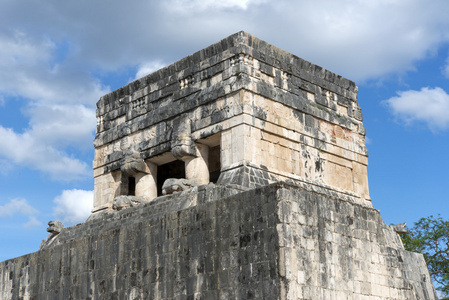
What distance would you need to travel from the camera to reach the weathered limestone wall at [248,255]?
12703 mm

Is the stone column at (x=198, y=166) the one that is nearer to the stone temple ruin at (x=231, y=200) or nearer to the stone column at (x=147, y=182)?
the stone temple ruin at (x=231, y=200)

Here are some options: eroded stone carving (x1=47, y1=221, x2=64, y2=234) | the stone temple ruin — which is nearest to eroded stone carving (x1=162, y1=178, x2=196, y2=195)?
the stone temple ruin

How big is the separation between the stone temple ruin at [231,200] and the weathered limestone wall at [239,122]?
38 mm

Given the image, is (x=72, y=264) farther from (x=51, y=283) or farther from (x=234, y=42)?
(x=234, y=42)

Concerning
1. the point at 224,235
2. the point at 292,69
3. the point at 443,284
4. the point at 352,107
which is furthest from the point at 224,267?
the point at 443,284

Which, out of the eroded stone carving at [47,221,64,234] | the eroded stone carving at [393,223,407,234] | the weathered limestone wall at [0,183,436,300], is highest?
the eroded stone carving at [47,221,64,234]

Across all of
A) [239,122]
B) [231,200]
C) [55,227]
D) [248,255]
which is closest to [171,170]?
[55,227]

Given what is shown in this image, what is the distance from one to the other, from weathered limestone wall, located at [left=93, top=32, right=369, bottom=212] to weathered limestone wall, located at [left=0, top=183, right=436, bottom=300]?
2.23 metres

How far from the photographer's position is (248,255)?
12.9 meters

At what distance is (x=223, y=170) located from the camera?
17844 mm

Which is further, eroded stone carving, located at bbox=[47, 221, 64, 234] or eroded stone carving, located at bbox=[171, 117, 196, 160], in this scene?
eroded stone carving, located at bbox=[47, 221, 64, 234]

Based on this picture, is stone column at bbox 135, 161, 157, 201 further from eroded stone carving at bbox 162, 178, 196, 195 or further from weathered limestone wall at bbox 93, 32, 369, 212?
eroded stone carving at bbox 162, 178, 196, 195

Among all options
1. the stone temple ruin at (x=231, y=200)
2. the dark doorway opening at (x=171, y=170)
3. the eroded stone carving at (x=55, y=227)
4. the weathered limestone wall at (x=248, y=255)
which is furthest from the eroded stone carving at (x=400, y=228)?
the eroded stone carving at (x=55, y=227)

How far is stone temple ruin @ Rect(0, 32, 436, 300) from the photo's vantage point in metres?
13.0
